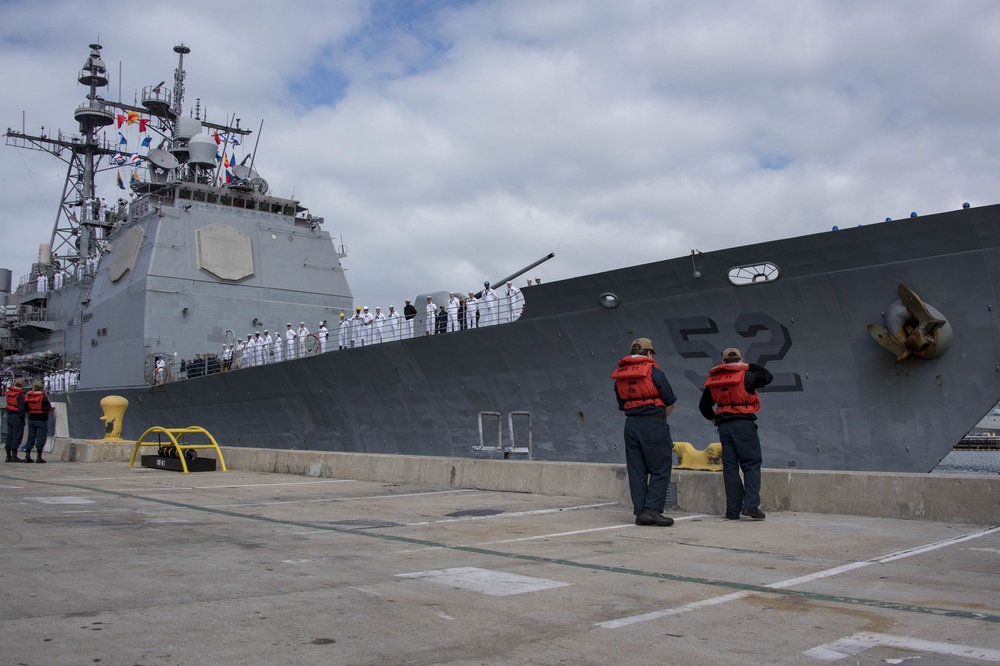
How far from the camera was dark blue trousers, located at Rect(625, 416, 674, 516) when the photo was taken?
5.81 meters

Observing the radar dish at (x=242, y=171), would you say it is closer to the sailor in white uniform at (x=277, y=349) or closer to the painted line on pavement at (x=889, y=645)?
the sailor in white uniform at (x=277, y=349)

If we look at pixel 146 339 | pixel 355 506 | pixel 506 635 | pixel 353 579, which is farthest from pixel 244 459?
pixel 146 339

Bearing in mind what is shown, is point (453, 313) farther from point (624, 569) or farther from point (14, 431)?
point (624, 569)

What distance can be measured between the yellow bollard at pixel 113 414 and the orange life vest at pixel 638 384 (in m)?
11.5

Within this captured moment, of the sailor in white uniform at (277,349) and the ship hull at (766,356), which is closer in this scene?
the ship hull at (766,356)

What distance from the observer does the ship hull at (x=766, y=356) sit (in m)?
9.94

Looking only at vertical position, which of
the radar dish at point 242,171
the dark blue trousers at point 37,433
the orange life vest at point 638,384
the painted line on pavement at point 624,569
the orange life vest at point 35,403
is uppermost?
the radar dish at point 242,171

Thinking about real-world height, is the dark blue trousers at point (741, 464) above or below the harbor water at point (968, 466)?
above

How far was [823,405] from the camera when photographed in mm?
10781

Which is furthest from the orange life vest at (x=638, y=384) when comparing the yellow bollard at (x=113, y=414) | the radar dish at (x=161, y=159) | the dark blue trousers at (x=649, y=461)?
the radar dish at (x=161, y=159)

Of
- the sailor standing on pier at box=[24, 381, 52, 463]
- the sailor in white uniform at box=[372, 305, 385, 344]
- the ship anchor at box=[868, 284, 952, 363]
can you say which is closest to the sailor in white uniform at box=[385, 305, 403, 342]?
the sailor in white uniform at box=[372, 305, 385, 344]

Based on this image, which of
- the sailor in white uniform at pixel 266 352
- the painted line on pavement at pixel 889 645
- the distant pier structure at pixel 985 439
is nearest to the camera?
the painted line on pavement at pixel 889 645

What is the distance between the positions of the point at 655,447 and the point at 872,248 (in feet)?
19.6

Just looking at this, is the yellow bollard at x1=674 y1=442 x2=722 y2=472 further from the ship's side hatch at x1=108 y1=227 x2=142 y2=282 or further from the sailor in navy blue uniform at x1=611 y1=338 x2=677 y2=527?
the ship's side hatch at x1=108 y1=227 x2=142 y2=282
